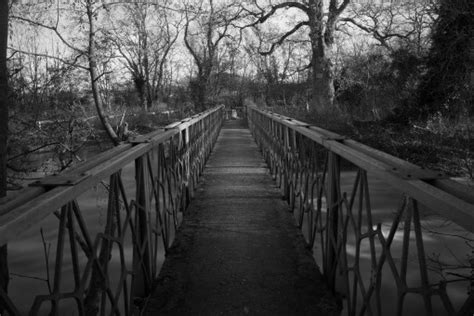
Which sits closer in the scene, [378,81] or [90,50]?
[90,50]

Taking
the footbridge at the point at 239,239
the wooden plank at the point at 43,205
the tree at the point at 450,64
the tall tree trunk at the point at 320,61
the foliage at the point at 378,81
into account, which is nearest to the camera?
the wooden plank at the point at 43,205

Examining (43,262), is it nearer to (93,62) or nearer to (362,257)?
(362,257)

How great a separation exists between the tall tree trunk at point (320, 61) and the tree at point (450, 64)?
5.90 metres

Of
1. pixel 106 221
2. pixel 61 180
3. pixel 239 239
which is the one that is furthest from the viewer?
pixel 239 239

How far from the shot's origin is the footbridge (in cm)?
167

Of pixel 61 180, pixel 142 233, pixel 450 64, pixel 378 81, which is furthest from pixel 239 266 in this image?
pixel 378 81

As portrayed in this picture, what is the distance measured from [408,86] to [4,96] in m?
12.1

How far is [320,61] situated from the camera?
18.0 m

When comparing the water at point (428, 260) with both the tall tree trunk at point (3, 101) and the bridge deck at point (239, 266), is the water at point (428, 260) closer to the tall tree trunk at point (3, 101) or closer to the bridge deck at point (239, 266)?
the bridge deck at point (239, 266)

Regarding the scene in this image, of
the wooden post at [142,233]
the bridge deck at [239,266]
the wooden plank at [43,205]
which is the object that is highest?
the wooden plank at [43,205]

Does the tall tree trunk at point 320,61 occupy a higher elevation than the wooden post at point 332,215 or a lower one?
higher

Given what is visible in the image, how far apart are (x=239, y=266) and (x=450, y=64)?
927cm

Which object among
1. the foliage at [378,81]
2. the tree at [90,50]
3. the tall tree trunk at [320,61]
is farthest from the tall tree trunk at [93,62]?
the tall tree trunk at [320,61]

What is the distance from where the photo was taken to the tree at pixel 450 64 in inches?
370
